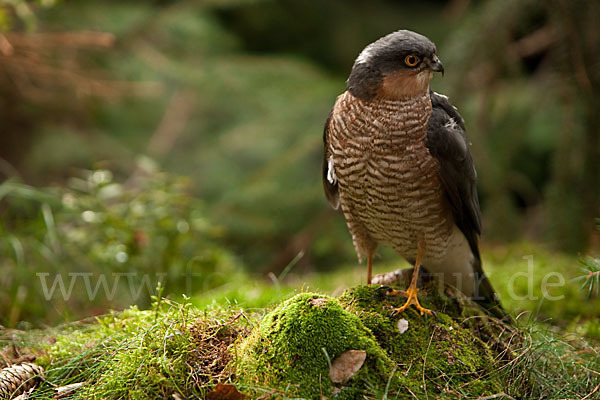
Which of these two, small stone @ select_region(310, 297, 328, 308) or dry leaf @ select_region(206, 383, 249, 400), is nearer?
dry leaf @ select_region(206, 383, 249, 400)

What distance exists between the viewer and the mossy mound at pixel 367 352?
210 cm

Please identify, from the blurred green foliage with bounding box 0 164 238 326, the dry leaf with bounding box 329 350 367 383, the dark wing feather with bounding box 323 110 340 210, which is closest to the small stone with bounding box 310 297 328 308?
the dry leaf with bounding box 329 350 367 383

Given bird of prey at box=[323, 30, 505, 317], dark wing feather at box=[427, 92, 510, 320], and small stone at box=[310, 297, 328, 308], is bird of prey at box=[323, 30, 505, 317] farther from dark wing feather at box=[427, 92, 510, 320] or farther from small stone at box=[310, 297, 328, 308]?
small stone at box=[310, 297, 328, 308]

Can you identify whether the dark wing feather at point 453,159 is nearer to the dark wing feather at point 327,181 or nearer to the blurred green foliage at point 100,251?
the dark wing feather at point 327,181

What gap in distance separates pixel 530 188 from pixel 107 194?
441 cm

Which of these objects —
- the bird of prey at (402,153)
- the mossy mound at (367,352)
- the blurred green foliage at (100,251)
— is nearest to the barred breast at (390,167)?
the bird of prey at (402,153)

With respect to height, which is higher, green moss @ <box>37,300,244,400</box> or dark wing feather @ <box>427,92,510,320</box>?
dark wing feather @ <box>427,92,510,320</box>

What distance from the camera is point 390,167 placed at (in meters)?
2.72

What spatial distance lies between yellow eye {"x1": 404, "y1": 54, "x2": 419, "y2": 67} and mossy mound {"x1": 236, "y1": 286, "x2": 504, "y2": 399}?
1156mm

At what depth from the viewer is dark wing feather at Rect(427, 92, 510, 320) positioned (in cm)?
281

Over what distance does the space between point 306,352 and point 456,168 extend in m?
1.30

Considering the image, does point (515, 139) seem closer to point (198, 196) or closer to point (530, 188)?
point (530, 188)

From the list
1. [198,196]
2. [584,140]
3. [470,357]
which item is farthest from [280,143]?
[470,357]

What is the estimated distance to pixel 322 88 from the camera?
6.82 meters
